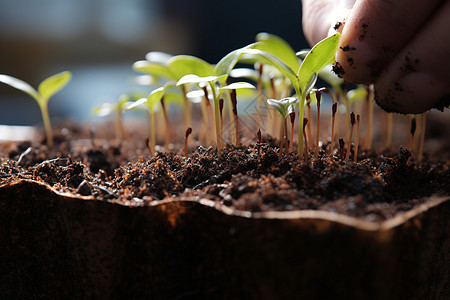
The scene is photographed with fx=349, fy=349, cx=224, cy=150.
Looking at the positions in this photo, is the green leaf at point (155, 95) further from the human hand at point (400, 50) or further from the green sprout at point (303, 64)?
the human hand at point (400, 50)

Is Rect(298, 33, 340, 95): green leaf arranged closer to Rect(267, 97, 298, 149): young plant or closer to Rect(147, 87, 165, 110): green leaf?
Rect(267, 97, 298, 149): young plant

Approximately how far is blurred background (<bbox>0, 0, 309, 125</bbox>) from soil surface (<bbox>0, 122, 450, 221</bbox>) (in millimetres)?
2524

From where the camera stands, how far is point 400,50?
626 mm

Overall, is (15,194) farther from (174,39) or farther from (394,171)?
(174,39)

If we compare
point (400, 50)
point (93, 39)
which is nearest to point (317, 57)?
point (400, 50)

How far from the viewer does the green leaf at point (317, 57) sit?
65 cm

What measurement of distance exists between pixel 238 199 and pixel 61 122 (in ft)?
4.78

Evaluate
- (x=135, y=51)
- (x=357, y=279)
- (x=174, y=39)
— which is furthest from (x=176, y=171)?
(x=135, y=51)

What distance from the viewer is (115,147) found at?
46.9 inches

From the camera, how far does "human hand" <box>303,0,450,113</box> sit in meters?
0.56

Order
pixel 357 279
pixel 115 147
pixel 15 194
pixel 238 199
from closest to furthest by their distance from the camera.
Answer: pixel 357 279, pixel 238 199, pixel 15 194, pixel 115 147

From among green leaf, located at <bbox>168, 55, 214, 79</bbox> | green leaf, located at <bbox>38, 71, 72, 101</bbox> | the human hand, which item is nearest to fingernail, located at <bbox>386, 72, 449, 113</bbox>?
the human hand

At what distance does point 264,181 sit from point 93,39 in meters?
3.78

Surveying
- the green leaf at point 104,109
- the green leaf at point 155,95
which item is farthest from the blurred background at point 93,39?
the green leaf at point 155,95
